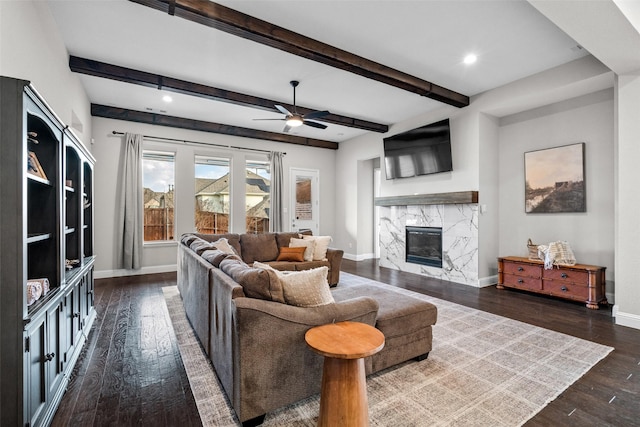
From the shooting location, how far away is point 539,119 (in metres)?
4.78

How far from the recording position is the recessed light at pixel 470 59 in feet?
12.2

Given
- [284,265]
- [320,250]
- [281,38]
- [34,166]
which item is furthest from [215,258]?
[320,250]

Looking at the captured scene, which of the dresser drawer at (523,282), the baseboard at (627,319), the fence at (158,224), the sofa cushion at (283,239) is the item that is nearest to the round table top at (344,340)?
the baseboard at (627,319)

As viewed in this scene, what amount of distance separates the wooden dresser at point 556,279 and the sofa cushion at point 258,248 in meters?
3.69

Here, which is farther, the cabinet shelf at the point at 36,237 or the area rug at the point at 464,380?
the area rug at the point at 464,380

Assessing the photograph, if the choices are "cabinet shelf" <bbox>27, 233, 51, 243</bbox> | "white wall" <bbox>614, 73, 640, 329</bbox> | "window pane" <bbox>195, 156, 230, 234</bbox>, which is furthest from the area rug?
"window pane" <bbox>195, 156, 230, 234</bbox>

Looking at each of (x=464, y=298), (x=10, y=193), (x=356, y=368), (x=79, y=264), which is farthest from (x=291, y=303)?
(x=464, y=298)

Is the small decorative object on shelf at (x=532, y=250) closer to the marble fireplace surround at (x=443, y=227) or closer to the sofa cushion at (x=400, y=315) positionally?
the marble fireplace surround at (x=443, y=227)

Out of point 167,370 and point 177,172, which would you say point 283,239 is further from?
point 167,370

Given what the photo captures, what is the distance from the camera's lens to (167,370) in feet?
7.84

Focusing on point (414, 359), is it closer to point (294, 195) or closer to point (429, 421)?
point (429, 421)

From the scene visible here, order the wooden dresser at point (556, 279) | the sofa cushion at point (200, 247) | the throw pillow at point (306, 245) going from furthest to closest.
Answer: the throw pillow at point (306, 245)
the wooden dresser at point (556, 279)
the sofa cushion at point (200, 247)

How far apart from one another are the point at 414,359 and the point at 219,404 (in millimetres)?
1523

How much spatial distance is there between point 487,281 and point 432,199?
164 cm
